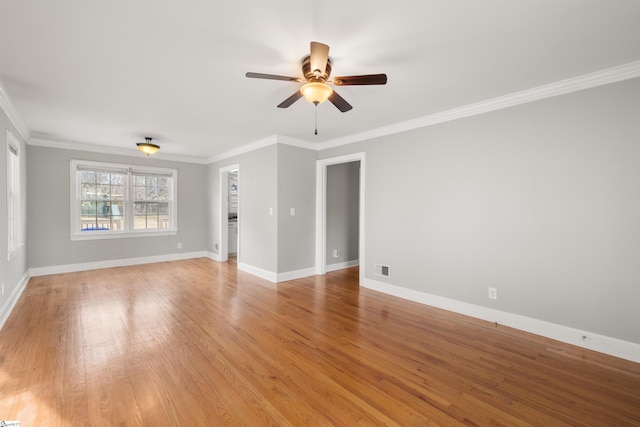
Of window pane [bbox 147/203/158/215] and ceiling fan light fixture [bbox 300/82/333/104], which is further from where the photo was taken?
window pane [bbox 147/203/158/215]

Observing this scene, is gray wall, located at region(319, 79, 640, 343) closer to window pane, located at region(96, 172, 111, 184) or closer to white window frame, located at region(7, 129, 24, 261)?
white window frame, located at region(7, 129, 24, 261)

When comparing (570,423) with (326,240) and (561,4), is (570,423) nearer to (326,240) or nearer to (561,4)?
(561,4)

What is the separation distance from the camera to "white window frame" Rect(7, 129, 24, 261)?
364cm

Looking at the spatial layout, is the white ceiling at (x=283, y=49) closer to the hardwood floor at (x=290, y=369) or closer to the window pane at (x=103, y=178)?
the window pane at (x=103, y=178)

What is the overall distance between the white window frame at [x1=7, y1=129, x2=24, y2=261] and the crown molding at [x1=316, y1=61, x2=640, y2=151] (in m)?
5.00

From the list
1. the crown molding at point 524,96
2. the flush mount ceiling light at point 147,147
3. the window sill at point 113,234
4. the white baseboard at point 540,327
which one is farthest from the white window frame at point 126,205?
the white baseboard at point 540,327

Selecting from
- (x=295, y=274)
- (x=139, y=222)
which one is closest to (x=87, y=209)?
(x=139, y=222)

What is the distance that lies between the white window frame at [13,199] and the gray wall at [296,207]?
3.56 meters

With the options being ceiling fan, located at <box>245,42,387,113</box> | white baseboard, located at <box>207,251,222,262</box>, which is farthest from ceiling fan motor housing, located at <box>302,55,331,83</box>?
white baseboard, located at <box>207,251,222,262</box>

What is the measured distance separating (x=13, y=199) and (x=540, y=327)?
6.90m

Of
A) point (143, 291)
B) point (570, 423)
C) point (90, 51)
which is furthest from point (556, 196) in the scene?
point (143, 291)

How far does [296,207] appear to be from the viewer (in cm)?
518

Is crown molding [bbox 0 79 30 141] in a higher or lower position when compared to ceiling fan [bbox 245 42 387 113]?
higher

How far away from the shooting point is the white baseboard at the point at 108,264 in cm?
532
